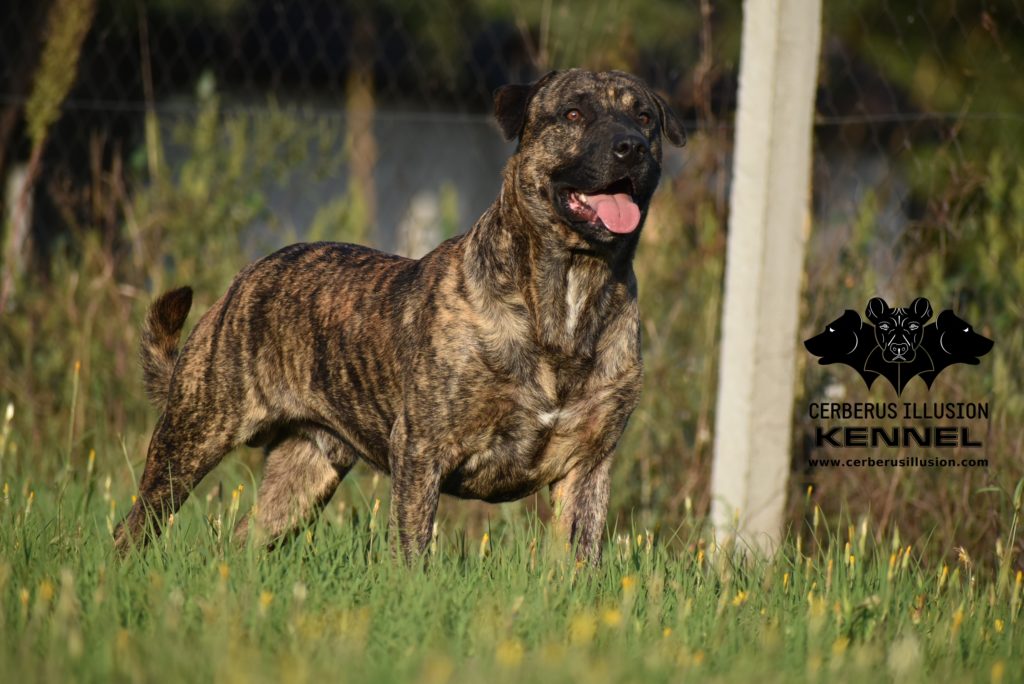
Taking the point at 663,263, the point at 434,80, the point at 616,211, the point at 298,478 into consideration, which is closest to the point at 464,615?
the point at 616,211

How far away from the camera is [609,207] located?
425 cm

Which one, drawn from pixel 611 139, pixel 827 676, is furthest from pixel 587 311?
pixel 827 676

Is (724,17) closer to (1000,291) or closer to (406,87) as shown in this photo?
(406,87)

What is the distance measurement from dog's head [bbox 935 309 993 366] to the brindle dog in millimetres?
1553

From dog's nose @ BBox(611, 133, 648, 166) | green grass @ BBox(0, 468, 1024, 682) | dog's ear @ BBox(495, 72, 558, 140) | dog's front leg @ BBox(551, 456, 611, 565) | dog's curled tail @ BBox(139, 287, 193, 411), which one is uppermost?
dog's ear @ BBox(495, 72, 558, 140)

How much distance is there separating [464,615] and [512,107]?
1928mm

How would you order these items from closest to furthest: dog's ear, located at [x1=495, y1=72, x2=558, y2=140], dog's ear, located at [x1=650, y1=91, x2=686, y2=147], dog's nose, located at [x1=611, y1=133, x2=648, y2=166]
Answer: dog's nose, located at [x1=611, y1=133, x2=648, y2=166] < dog's ear, located at [x1=495, y1=72, x2=558, y2=140] < dog's ear, located at [x1=650, y1=91, x2=686, y2=147]

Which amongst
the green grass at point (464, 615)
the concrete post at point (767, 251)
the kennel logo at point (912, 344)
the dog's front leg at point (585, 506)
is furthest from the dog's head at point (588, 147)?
the kennel logo at point (912, 344)

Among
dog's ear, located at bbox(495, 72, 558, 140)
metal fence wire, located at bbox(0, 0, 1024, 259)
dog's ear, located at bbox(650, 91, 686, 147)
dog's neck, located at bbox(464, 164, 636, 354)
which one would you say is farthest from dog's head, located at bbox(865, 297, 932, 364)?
dog's ear, located at bbox(495, 72, 558, 140)

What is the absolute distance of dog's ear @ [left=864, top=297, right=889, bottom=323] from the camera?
5340mm

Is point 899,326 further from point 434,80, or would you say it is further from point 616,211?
point 434,80

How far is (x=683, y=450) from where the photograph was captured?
19.5ft

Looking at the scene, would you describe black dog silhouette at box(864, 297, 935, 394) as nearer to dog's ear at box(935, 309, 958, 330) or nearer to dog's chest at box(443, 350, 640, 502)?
dog's ear at box(935, 309, 958, 330)

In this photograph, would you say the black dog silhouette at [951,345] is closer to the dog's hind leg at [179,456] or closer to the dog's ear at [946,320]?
the dog's ear at [946,320]
